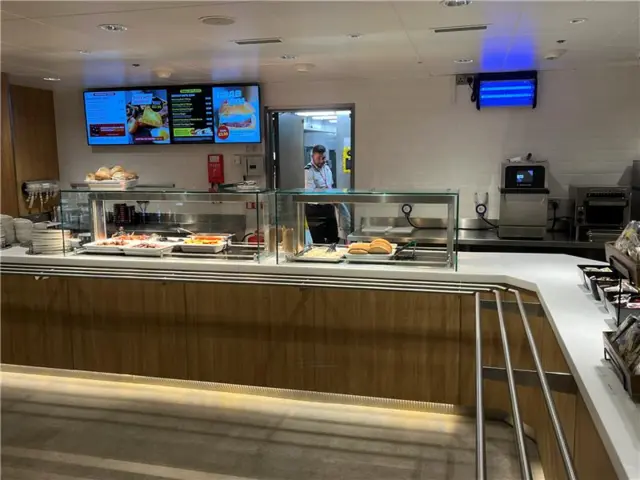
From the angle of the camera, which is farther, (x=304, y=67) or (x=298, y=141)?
(x=298, y=141)

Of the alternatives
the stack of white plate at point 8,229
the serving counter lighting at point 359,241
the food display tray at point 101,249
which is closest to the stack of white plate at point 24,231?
the stack of white plate at point 8,229

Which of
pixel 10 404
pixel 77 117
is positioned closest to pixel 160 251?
pixel 10 404

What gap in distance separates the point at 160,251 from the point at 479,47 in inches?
102

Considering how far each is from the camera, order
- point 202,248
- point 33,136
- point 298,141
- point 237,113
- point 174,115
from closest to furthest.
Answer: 1. point 202,248
2. point 237,113
3. point 174,115
4. point 33,136
5. point 298,141

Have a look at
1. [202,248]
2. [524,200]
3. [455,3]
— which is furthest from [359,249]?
[524,200]

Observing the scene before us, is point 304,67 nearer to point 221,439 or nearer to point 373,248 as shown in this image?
point 373,248

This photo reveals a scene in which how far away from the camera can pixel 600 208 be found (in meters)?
4.62

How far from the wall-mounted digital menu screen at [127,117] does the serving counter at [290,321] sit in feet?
8.30

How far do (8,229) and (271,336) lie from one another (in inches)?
87.7

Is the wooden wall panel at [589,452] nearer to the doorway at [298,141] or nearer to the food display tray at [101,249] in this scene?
the food display tray at [101,249]

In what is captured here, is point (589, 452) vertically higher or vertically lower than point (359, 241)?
lower

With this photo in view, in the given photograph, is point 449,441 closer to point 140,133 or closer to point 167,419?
point 167,419

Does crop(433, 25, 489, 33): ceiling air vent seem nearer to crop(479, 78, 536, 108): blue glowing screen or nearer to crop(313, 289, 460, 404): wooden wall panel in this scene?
crop(313, 289, 460, 404): wooden wall panel

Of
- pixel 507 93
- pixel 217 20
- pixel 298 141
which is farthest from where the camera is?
pixel 298 141
